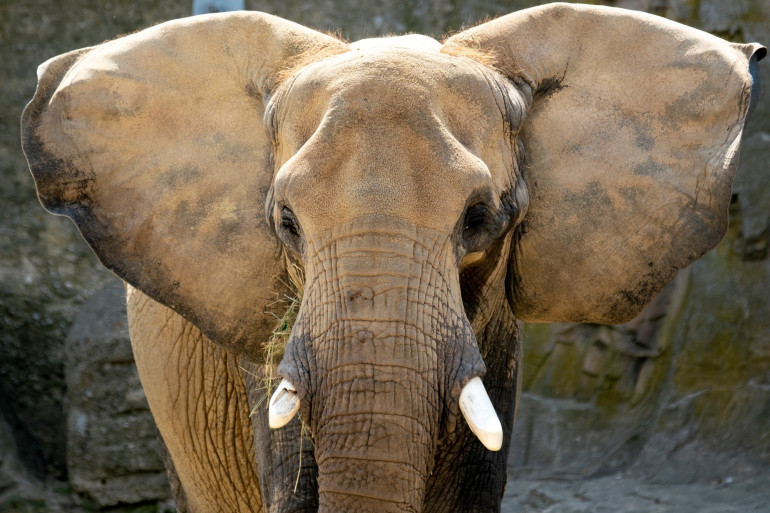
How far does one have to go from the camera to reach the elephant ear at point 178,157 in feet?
9.99

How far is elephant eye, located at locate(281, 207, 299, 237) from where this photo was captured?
2.66 meters

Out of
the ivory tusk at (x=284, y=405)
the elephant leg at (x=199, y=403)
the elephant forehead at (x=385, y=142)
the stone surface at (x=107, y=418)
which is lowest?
the stone surface at (x=107, y=418)

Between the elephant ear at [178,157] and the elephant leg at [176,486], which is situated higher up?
the elephant ear at [178,157]

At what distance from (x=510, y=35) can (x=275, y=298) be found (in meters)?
0.91

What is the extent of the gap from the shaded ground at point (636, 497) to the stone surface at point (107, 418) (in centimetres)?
184

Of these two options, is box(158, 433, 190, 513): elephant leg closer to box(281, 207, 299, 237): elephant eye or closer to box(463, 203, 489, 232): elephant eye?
box(281, 207, 299, 237): elephant eye

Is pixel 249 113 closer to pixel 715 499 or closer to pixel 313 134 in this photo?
pixel 313 134

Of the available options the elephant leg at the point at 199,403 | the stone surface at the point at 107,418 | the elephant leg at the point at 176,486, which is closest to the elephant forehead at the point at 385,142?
the elephant leg at the point at 199,403

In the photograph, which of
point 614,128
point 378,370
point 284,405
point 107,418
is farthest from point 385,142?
point 107,418

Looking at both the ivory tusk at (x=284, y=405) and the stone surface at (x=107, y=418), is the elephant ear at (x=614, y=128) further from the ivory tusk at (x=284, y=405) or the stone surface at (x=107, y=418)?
the stone surface at (x=107, y=418)

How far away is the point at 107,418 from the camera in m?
5.79

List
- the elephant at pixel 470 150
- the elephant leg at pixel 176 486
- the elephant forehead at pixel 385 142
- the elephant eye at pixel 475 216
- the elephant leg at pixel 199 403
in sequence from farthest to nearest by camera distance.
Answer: the elephant leg at pixel 176 486 → the elephant leg at pixel 199 403 → the elephant at pixel 470 150 → the elephant eye at pixel 475 216 → the elephant forehead at pixel 385 142

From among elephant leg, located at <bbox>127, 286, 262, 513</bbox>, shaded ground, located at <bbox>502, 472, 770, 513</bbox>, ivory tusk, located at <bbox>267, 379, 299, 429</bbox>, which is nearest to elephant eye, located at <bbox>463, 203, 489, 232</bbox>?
ivory tusk, located at <bbox>267, 379, 299, 429</bbox>

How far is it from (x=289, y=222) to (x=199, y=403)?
1346mm
